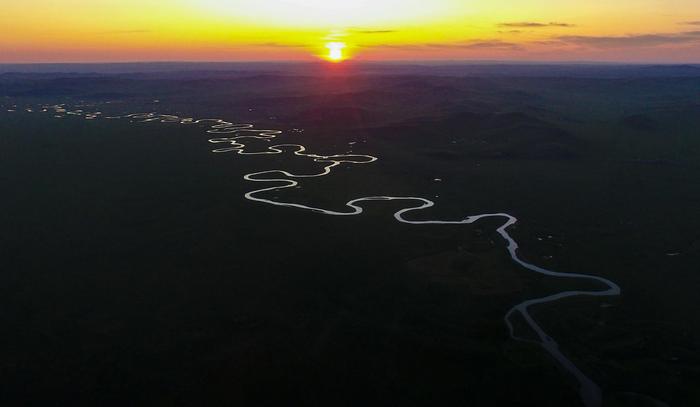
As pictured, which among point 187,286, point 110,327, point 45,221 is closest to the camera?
point 110,327

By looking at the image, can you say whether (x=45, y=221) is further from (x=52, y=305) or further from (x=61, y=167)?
(x=61, y=167)

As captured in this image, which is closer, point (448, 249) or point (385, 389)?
point (385, 389)

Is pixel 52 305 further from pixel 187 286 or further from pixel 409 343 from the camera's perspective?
pixel 409 343

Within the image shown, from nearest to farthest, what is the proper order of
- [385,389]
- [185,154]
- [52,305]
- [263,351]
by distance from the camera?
[385,389] → [263,351] → [52,305] → [185,154]

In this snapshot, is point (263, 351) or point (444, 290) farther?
point (444, 290)

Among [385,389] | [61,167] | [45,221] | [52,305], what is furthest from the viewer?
A: [61,167]

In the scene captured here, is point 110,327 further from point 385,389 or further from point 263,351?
point 385,389

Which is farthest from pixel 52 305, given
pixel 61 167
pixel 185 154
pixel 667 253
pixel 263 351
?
pixel 185 154

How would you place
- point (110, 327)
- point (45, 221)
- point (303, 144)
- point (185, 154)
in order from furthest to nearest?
point (303, 144), point (185, 154), point (45, 221), point (110, 327)

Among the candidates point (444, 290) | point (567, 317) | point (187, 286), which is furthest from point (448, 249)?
point (187, 286)
